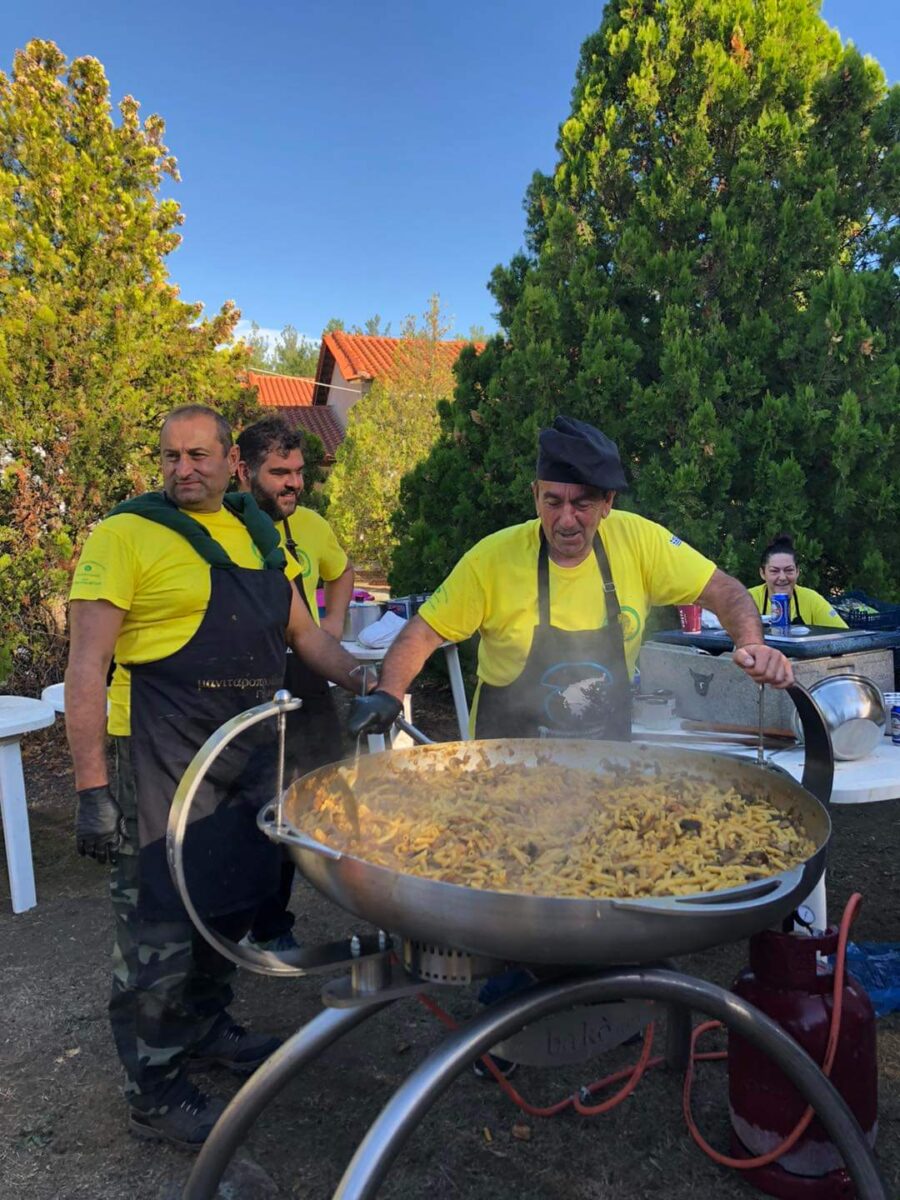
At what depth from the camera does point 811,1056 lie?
81.9 inches

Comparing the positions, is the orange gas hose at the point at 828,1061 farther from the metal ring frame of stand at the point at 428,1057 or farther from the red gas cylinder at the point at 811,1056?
the metal ring frame of stand at the point at 428,1057

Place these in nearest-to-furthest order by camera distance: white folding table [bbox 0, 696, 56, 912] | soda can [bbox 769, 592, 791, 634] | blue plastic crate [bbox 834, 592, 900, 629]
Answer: soda can [bbox 769, 592, 791, 634] < white folding table [bbox 0, 696, 56, 912] < blue plastic crate [bbox 834, 592, 900, 629]

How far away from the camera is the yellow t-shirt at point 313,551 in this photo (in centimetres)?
365

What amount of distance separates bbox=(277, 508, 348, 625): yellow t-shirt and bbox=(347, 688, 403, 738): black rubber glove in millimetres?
1645

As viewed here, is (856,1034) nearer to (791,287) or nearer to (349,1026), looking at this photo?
(349,1026)

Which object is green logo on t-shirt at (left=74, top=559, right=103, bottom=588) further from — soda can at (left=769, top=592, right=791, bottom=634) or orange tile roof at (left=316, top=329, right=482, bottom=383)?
orange tile roof at (left=316, top=329, right=482, bottom=383)

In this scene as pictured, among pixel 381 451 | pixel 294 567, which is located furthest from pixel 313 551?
pixel 381 451

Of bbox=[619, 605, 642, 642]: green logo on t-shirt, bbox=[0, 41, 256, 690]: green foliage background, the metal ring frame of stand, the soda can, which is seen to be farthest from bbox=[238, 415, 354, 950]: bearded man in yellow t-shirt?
bbox=[0, 41, 256, 690]: green foliage background

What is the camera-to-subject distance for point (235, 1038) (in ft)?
9.08

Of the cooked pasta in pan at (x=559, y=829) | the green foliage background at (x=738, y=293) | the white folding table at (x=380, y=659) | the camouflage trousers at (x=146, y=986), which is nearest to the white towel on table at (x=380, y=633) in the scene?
the white folding table at (x=380, y=659)

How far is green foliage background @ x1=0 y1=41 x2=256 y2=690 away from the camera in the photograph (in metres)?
6.42

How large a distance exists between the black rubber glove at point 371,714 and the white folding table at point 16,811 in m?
2.61

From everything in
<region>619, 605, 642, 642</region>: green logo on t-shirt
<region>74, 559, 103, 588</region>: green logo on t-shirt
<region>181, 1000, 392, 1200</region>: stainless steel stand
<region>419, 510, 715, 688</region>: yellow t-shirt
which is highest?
<region>74, 559, 103, 588</region>: green logo on t-shirt

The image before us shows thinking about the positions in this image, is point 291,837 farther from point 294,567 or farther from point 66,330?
point 66,330
